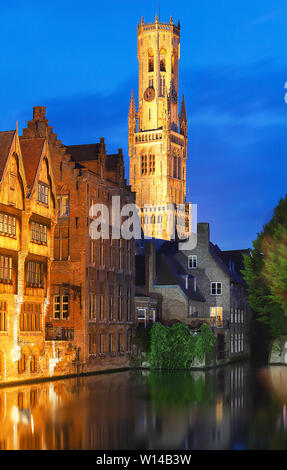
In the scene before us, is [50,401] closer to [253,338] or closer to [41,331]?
[41,331]

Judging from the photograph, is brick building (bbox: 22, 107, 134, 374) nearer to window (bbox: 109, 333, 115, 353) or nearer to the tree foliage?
window (bbox: 109, 333, 115, 353)

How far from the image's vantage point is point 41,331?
5675 centimetres

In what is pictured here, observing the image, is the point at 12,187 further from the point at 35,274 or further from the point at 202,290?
the point at 202,290

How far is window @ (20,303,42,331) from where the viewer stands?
5407 cm

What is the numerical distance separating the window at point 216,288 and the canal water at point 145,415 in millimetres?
30909

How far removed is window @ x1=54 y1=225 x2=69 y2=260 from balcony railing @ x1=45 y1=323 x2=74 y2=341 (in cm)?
595

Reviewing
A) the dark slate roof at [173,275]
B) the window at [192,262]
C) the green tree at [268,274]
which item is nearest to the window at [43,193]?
the green tree at [268,274]

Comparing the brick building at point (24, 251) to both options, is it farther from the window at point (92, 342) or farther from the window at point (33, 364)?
the window at point (92, 342)

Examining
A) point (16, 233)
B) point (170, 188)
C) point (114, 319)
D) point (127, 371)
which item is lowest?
point (127, 371)

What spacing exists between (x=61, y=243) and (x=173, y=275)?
55.9 ft

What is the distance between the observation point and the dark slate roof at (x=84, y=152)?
71.6 m

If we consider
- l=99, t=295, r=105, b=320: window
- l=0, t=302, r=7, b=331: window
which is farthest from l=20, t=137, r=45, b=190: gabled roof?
l=99, t=295, r=105, b=320: window
